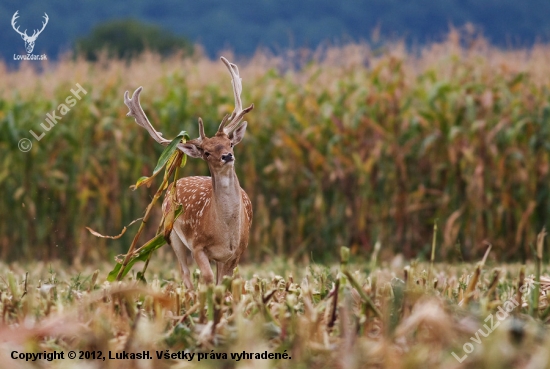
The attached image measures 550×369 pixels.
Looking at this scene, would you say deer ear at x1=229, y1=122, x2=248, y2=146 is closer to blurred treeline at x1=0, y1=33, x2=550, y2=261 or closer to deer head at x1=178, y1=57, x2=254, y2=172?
deer head at x1=178, y1=57, x2=254, y2=172

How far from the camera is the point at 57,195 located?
10.4m

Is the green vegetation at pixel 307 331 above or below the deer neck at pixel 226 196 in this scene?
below

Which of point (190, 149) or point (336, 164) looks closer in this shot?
point (190, 149)

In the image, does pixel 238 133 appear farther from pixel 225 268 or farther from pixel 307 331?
pixel 307 331

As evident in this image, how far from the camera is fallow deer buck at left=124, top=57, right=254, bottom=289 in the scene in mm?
4262

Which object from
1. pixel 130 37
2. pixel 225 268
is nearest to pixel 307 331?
pixel 225 268

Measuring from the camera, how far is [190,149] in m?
4.05

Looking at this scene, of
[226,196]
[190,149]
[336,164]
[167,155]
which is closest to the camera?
[167,155]

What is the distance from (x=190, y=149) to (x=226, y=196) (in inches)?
20.4

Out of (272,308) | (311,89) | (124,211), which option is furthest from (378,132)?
(272,308)

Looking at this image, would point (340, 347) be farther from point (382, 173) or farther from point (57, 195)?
point (57, 195)

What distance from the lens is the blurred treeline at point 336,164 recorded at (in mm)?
9695

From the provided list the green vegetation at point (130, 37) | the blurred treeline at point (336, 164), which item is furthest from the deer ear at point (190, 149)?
the green vegetation at point (130, 37)

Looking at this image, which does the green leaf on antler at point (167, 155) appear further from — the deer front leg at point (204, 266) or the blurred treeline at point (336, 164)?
the blurred treeline at point (336, 164)
